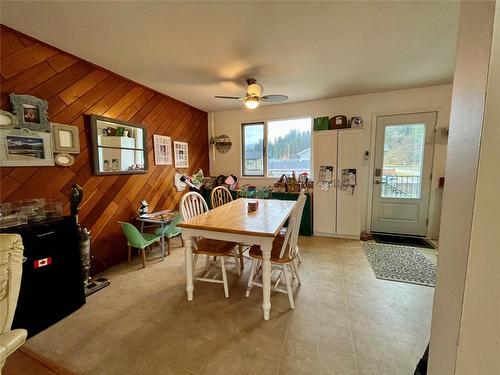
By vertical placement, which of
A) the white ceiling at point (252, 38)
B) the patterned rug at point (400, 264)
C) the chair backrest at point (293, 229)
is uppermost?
the white ceiling at point (252, 38)

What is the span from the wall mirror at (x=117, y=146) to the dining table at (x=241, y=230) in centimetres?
141

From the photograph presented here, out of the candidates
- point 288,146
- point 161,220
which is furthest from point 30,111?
point 288,146

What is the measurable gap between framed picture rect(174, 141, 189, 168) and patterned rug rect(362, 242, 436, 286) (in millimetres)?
3330

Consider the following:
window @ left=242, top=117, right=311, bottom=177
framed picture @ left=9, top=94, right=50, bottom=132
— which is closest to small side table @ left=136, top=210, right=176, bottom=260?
framed picture @ left=9, top=94, right=50, bottom=132

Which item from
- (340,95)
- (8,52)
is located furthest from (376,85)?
(8,52)

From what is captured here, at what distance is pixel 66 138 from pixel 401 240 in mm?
4752

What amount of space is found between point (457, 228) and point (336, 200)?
10.3ft

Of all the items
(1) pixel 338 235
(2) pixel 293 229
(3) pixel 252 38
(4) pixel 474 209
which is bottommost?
(1) pixel 338 235

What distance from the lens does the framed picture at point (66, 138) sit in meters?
2.14

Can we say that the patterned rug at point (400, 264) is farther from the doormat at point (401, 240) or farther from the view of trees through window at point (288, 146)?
the view of trees through window at point (288, 146)

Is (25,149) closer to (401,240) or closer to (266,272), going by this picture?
(266,272)

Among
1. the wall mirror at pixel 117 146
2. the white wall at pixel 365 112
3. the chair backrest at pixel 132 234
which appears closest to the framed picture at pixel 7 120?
the wall mirror at pixel 117 146

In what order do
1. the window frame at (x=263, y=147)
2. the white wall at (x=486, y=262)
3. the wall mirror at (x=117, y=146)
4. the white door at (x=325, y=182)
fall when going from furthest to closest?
the window frame at (x=263, y=147) → the white door at (x=325, y=182) → the wall mirror at (x=117, y=146) → the white wall at (x=486, y=262)

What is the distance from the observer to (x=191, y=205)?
103 inches
